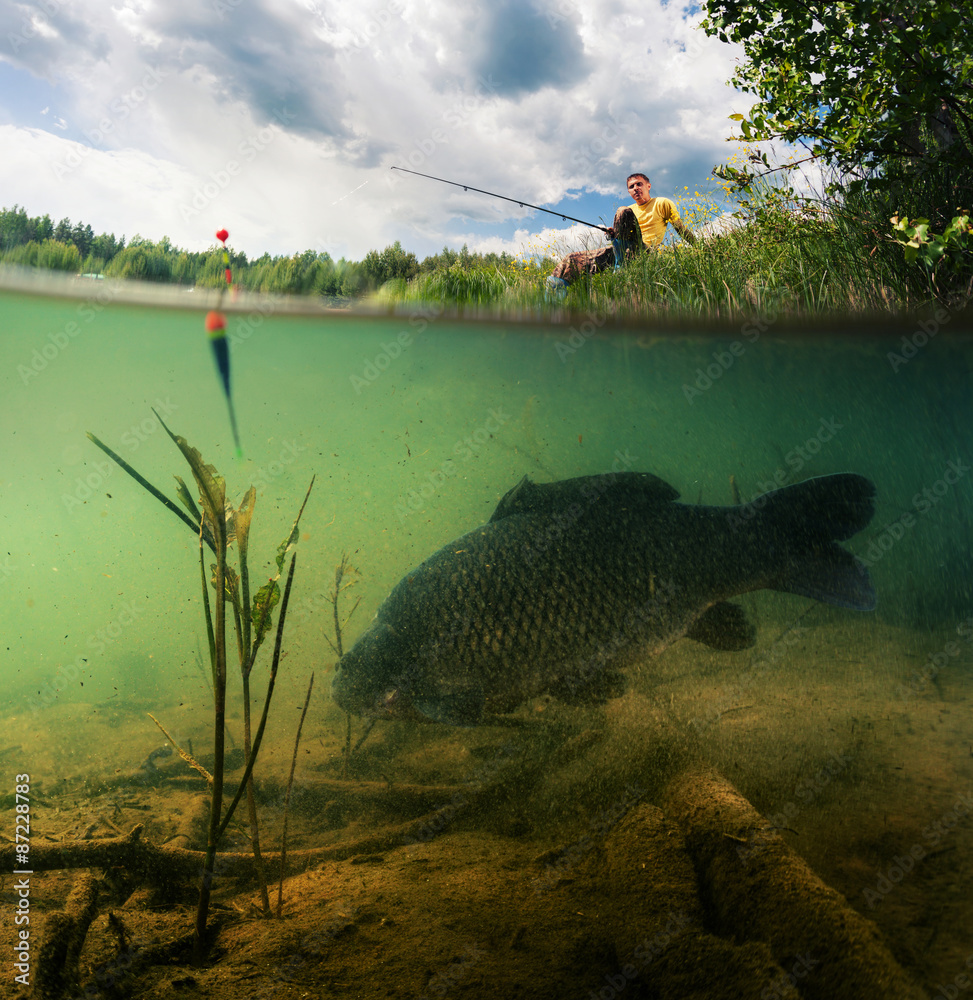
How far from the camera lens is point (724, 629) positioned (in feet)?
9.85

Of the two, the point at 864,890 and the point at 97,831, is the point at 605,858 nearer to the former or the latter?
the point at 864,890

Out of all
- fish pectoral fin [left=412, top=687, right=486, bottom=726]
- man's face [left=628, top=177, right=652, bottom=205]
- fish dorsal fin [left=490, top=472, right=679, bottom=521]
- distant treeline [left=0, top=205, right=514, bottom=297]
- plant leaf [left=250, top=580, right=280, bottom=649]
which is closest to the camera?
plant leaf [left=250, top=580, right=280, bottom=649]

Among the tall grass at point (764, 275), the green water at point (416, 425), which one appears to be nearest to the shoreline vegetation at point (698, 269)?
the tall grass at point (764, 275)

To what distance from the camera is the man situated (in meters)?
7.41

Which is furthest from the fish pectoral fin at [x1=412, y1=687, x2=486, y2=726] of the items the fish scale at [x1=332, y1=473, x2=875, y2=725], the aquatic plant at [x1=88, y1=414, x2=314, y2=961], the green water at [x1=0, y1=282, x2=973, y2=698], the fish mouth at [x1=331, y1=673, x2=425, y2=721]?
the green water at [x1=0, y1=282, x2=973, y2=698]

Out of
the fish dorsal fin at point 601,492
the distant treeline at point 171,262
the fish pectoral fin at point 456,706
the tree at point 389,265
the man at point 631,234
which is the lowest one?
the fish pectoral fin at point 456,706

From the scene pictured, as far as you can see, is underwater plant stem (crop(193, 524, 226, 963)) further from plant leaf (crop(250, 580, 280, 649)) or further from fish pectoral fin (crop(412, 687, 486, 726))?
fish pectoral fin (crop(412, 687, 486, 726))

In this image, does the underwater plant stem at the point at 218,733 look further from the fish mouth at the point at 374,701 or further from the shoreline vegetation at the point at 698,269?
the shoreline vegetation at the point at 698,269

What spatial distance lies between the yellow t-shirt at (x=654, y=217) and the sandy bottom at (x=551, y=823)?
19.3 feet

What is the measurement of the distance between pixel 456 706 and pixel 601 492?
1.35m

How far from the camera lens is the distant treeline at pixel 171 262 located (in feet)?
18.5

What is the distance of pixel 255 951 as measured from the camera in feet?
6.31

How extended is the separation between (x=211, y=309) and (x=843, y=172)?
8.16 meters

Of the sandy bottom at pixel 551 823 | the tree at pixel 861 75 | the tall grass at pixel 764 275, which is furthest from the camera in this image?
the tall grass at pixel 764 275
